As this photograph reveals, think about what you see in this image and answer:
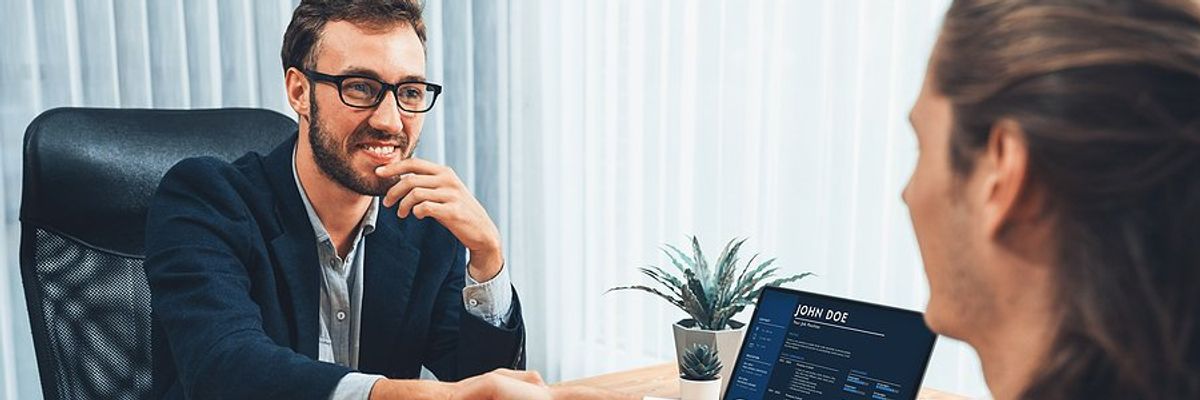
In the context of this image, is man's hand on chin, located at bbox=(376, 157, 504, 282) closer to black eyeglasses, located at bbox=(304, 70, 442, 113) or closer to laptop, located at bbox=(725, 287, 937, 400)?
black eyeglasses, located at bbox=(304, 70, 442, 113)

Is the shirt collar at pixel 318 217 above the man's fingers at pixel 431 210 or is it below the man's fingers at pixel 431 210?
below

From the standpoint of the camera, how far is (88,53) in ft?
8.98

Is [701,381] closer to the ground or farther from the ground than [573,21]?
closer to the ground

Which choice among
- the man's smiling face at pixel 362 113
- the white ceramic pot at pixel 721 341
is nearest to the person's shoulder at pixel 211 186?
the man's smiling face at pixel 362 113

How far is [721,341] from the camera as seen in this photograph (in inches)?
68.8

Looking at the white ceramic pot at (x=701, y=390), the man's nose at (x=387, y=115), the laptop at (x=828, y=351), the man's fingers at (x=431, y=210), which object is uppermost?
the man's nose at (x=387, y=115)

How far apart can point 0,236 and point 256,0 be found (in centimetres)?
81

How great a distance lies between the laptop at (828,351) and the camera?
1433mm

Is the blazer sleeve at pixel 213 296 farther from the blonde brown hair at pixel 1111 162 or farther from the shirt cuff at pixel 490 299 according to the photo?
the blonde brown hair at pixel 1111 162

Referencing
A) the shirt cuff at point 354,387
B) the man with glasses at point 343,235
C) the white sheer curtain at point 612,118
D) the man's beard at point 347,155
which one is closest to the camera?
the shirt cuff at point 354,387

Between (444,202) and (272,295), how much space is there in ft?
0.90

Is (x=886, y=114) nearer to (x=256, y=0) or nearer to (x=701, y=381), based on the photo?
(x=701, y=381)

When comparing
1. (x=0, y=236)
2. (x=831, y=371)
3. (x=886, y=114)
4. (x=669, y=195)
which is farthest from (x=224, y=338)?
(x=669, y=195)

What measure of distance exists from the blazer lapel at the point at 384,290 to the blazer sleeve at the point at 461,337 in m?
0.07
